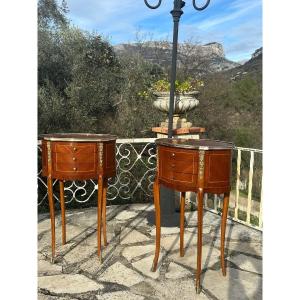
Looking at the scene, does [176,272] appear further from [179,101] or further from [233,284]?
[179,101]

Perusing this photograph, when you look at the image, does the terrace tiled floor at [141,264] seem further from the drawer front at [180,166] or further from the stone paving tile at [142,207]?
the drawer front at [180,166]

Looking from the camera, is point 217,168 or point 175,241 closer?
point 217,168

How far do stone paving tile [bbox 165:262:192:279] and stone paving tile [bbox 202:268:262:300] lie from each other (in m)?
0.15

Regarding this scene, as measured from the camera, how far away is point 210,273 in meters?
2.56

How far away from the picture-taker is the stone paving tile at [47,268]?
2559 mm

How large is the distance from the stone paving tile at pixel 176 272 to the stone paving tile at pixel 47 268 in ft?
2.74

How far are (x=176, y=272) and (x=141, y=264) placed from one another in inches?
11.8

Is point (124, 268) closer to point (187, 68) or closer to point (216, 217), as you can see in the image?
point (216, 217)

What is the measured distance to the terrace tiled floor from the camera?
89.7 inches

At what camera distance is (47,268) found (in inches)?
103

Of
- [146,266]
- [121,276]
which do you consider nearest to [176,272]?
[146,266]

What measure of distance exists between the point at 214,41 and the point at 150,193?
27.7ft

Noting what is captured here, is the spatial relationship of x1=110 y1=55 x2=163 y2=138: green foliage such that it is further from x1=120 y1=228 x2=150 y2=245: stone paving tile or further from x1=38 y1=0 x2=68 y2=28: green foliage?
x1=120 y1=228 x2=150 y2=245: stone paving tile
